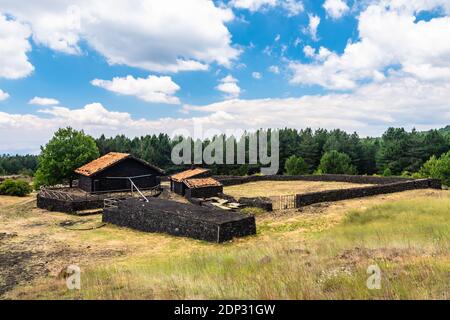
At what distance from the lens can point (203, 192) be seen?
34.7 meters

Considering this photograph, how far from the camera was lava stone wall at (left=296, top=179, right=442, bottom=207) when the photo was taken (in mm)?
27033

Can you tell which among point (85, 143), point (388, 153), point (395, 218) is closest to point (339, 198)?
point (395, 218)

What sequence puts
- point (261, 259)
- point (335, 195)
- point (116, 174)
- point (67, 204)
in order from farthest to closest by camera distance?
point (116, 174), point (335, 195), point (67, 204), point (261, 259)

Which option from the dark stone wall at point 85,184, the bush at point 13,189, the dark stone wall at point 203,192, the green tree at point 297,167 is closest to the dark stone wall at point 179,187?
the dark stone wall at point 203,192

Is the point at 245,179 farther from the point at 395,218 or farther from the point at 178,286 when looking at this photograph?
the point at 178,286

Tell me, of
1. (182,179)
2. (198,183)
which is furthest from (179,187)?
(198,183)

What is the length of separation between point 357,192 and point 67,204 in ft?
Result: 80.1

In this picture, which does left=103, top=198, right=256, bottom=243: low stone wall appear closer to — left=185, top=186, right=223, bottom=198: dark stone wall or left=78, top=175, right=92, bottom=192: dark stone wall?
left=185, top=186, right=223, bottom=198: dark stone wall

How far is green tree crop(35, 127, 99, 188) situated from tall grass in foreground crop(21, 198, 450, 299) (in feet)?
104

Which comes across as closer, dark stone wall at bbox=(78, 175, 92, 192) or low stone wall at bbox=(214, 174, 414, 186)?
dark stone wall at bbox=(78, 175, 92, 192)

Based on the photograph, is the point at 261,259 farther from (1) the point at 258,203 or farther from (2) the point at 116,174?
(2) the point at 116,174

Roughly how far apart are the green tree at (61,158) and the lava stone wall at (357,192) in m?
28.7

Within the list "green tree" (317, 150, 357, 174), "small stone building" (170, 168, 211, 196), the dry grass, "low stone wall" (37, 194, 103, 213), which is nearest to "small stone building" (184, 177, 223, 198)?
"small stone building" (170, 168, 211, 196)
